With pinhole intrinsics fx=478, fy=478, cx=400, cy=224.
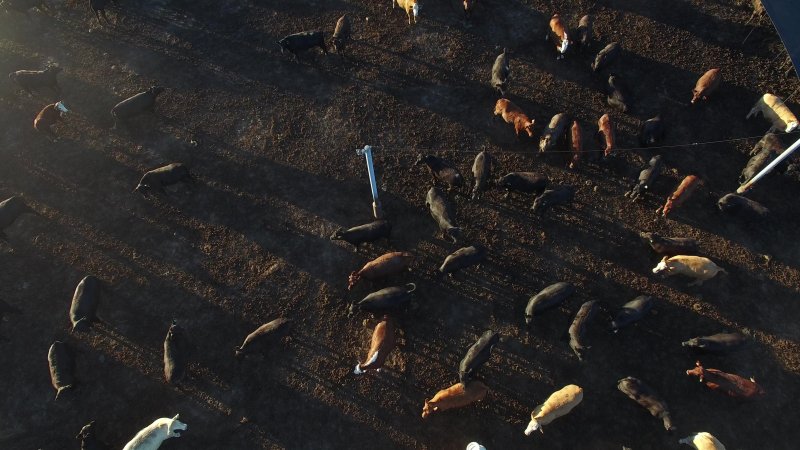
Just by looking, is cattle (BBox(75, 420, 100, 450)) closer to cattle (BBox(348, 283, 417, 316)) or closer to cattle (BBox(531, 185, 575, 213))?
cattle (BBox(348, 283, 417, 316))

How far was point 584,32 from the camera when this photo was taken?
14.8 metres

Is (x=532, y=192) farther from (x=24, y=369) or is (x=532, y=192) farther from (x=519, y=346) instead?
(x=24, y=369)

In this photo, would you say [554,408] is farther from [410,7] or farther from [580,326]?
[410,7]

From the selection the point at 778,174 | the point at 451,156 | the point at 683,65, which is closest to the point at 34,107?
the point at 451,156

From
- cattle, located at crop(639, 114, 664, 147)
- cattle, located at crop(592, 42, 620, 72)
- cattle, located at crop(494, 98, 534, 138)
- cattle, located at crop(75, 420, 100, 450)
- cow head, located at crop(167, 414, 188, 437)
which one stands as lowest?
cattle, located at crop(75, 420, 100, 450)

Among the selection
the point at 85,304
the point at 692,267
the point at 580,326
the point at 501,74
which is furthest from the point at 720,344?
the point at 85,304

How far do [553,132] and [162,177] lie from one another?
35.1ft

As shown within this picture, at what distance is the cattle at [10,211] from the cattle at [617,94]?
16603 mm

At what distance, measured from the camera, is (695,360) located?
10609 millimetres

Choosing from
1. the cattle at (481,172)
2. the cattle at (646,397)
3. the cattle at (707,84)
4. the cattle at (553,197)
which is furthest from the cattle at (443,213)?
the cattle at (707,84)

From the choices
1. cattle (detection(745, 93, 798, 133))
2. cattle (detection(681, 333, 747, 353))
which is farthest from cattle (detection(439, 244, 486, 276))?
cattle (detection(745, 93, 798, 133))

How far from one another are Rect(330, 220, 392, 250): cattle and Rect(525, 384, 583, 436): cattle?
5.21m

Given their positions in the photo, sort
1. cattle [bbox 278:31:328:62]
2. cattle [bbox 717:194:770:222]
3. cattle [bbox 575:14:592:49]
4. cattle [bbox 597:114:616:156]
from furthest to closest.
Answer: cattle [bbox 278:31:328:62] → cattle [bbox 575:14:592:49] → cattle [bbox 597:114:616:156] → cattle [bbox 717:194:770:222]

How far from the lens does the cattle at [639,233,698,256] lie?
11469 mm
